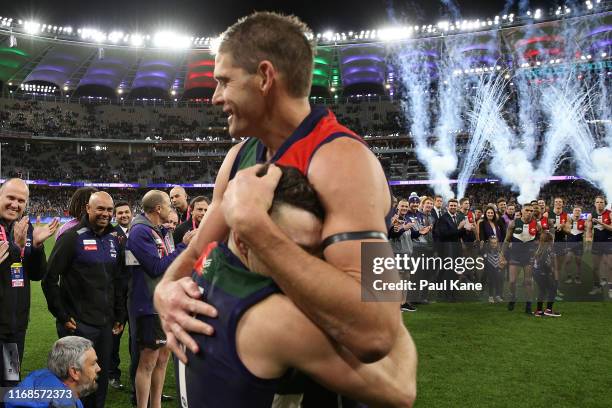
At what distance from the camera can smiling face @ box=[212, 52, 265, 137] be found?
1.89 meters

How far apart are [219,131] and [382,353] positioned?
190 feet

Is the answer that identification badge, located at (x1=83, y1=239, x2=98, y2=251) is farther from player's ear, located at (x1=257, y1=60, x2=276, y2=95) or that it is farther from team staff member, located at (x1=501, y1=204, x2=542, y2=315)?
team staff member, located at (x1=501, y1=204, x2=542, y2=315)

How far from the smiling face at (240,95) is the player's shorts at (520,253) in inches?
418

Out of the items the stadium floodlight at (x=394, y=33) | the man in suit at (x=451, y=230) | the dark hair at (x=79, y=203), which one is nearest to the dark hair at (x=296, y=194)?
the dark hair at (x=79, y=203)

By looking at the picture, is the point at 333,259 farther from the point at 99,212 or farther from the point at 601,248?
the point at 601,248

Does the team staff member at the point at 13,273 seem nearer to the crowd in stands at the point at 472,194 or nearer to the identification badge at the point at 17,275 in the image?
the identification badge at the point at 17,275

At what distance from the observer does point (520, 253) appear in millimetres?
11336

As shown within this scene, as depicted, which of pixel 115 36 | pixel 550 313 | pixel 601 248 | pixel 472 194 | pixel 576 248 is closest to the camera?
pixel 550 313

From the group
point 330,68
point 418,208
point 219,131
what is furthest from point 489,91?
point 418,208

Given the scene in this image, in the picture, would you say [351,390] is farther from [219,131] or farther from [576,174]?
[219,131]

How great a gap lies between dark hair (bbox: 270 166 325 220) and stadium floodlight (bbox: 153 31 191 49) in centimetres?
5202

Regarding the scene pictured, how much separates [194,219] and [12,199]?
227cm

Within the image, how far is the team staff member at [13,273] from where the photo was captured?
4.79 m

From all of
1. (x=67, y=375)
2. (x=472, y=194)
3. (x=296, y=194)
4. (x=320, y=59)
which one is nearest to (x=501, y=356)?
(x=67, y=375)
